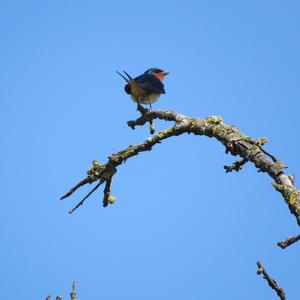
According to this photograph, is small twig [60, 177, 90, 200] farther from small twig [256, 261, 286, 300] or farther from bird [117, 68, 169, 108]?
bird [117, 68, 169, 108]

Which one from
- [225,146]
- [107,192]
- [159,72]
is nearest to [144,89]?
[159,72]

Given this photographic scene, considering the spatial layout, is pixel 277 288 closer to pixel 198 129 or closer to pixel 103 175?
pixel 198 129

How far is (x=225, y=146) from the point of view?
138 inches

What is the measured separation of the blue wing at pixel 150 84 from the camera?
33.9 ft

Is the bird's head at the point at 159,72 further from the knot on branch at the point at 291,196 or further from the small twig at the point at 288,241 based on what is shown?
the small twig at the point at 288,241

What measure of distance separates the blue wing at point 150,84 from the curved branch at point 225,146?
455 centimetres

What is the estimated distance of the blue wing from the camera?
10327mm

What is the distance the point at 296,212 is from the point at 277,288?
0.42 meters

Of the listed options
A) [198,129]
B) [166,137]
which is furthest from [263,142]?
[166,137]

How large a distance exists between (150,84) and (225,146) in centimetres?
720

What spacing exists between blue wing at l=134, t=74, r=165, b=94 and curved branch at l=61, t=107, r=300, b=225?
455 cm

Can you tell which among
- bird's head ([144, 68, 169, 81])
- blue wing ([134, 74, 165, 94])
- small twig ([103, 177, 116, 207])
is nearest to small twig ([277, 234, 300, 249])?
small twig ([103, 177, 116, 207])

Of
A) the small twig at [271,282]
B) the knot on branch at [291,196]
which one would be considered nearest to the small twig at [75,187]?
the knot on branch at [291,196]

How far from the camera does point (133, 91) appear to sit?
10312 millimetres
